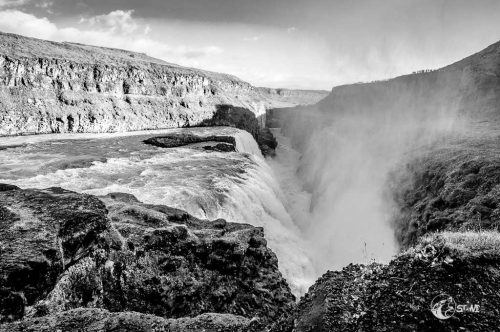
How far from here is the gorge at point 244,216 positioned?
5.40 m

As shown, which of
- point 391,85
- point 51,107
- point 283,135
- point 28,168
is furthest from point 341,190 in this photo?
point 283,135

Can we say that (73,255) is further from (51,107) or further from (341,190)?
(51,107)

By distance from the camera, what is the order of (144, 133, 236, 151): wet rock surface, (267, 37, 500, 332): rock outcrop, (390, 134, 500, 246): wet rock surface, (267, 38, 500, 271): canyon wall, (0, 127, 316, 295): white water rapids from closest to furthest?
(267, 37, 500, 332): rock outcrop < (390, 134, 500, 246): wet rock surface < (267, 38, 500, 271): canyon wall < (0, 127, 316, 295): white water rapids < (144, 133, 236, 151): wet rock surface

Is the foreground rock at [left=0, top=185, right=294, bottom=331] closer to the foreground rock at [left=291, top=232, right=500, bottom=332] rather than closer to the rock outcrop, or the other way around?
the foreground rock at [left=291, top=232, right=500, bottom=332]

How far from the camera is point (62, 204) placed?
8125 millimetres

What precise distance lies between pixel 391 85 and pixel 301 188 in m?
37.4

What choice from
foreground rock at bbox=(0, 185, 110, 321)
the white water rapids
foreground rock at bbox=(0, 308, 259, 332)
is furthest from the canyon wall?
foreground rock at bbox=(0, 185, 110, 321)

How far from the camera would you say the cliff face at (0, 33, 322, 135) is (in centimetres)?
5969

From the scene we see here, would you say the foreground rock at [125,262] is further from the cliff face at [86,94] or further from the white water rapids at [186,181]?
the cliff face at [86,94]

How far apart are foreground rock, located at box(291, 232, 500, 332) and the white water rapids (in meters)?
13.4

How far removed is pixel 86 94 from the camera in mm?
72188

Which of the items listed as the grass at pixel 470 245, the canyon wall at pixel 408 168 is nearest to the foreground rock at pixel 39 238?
the grass at pixel 470 245

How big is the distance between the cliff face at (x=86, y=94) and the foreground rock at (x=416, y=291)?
212 feet

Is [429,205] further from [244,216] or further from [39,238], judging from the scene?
[39,238]
